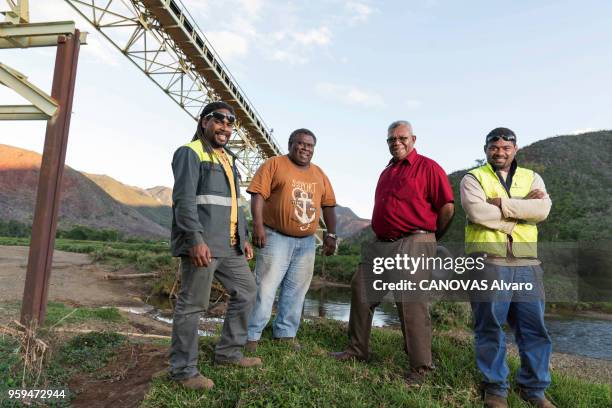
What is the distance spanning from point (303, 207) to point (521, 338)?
2.26 m

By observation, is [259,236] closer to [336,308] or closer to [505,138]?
[505,138]

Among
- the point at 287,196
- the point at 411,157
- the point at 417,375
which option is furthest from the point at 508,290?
the point at 287,196

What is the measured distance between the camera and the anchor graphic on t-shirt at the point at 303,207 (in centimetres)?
414

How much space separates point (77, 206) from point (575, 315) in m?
78.9

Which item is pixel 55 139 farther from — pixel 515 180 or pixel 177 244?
pixel 515 180

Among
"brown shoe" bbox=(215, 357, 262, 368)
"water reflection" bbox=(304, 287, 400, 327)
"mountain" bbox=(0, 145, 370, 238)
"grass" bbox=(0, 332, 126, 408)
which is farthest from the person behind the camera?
"mountain" bbox=(0, 145, 370, 238)

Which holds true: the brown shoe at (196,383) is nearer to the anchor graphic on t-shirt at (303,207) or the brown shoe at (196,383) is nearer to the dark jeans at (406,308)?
the dark jeans at (406,308)

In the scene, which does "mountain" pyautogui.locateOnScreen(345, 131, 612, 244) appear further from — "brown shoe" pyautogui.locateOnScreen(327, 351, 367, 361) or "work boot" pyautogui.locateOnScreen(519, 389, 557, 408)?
"work boot" pyautogui.locateOnScreen(519, 389, 557, 408)

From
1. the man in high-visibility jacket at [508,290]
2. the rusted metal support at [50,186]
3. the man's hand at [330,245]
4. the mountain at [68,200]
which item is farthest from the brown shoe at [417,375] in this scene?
the mountain at [68,200]

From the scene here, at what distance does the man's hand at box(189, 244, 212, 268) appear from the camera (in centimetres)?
290

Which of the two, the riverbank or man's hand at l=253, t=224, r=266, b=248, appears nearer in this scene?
the riverbank

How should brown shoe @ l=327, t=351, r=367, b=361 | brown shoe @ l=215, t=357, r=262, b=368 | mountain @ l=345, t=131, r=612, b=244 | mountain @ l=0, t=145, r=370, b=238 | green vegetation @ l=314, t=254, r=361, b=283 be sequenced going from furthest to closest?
mountain @ l=0, t=145, r=370, b=238 → mountain @ l=345, t=131, r=612, b=244 → green vegetation @ l=314, t=254, r=361, b=283 → brown shoe @ l=327, t=351, r=367, b=361 → brown shoe @ l=215, t=357, r=262, b=368

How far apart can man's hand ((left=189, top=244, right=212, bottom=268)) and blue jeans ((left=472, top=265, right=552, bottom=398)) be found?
2109 mm

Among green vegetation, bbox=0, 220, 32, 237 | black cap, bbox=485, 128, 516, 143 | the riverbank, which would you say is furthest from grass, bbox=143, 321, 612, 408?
green vegetation, bbox=0, 220, 32, 237
